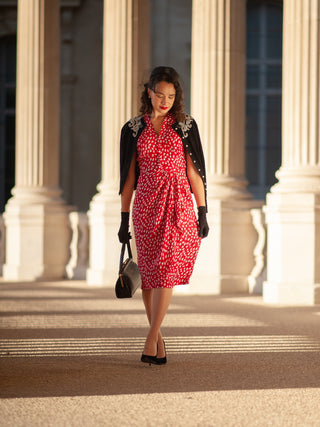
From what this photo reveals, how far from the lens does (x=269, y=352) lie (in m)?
8.38

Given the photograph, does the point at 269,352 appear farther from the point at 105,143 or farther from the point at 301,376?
the point at 105,143

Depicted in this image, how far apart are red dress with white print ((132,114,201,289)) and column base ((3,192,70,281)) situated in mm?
12216

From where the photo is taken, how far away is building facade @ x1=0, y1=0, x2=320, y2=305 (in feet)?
45.4

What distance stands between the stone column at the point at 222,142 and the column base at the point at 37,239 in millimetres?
5016

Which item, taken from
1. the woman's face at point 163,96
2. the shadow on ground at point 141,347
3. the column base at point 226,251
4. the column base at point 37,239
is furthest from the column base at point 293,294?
the column base at point 37,239

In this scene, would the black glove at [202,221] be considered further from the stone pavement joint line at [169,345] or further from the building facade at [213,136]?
the building facade at [213,136]

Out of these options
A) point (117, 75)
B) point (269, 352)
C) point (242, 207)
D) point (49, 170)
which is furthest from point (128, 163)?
point (49, 170)

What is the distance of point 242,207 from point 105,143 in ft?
12.6

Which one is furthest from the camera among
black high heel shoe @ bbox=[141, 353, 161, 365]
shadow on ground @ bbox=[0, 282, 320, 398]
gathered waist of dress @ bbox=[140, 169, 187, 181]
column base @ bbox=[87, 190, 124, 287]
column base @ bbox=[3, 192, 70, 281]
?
column base @ bbox=[3, 192, 70, 281]

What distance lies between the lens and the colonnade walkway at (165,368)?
5688mm

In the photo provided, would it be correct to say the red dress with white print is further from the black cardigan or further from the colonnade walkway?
the colonnade walkway

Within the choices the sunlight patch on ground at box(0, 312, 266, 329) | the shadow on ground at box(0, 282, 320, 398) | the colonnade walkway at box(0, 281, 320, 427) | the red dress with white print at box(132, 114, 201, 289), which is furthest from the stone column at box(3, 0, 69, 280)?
the red dress with white print at box(132, 114, 201, 289)

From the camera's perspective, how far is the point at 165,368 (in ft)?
24.3

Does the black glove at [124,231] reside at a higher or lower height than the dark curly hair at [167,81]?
lower
